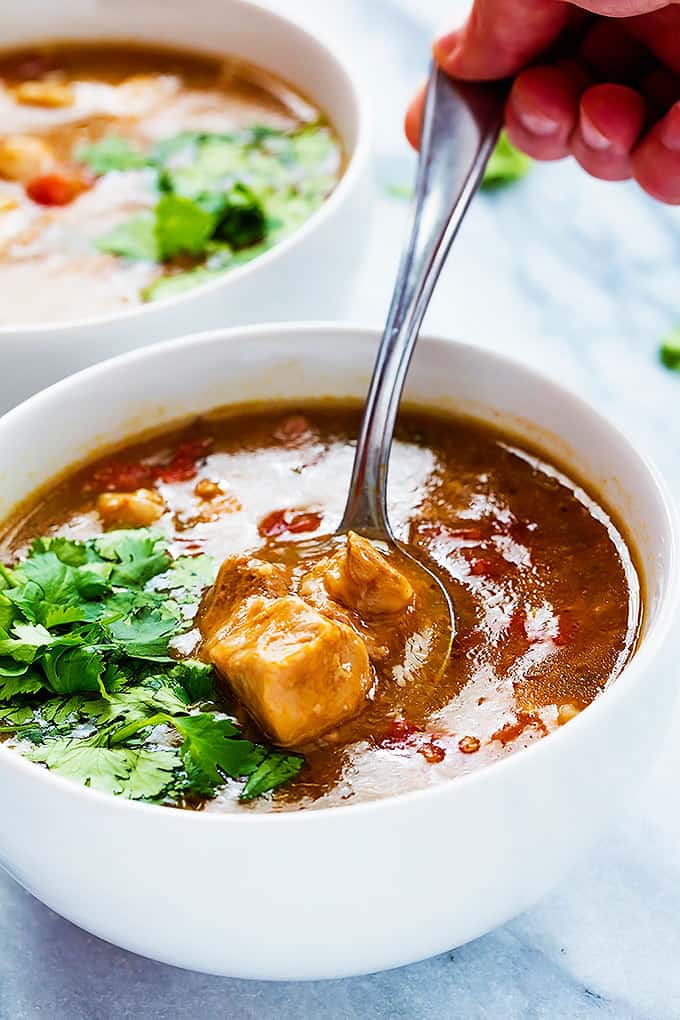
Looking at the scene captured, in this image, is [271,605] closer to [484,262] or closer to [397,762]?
[397,762]

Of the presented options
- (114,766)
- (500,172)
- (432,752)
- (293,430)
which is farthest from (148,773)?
(500,172)

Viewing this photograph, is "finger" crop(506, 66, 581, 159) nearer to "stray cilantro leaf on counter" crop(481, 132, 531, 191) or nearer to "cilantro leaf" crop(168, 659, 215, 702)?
"stray cilantro leaf on counter" crop(481, 132, 531, 191)

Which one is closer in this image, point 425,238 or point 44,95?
point 425,238

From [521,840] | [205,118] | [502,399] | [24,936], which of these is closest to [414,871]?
[521,840]

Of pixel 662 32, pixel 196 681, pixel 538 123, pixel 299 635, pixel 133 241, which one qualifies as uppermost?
pixel 662 32

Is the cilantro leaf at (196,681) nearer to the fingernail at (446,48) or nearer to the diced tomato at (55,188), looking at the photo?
the fingernail at (446,48)

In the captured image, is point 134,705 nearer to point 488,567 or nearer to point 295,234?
point 488,567

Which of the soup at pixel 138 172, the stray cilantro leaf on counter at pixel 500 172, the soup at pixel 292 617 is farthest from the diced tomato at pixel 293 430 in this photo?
the stray cilantro leaf on counter at pixel 500 172
